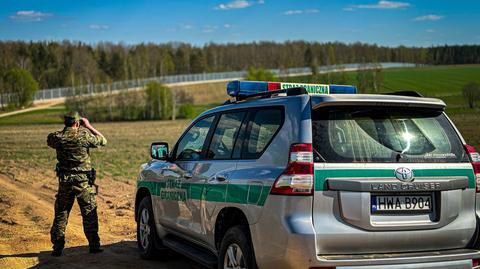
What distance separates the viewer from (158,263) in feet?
25.3

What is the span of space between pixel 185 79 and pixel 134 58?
91.7ft

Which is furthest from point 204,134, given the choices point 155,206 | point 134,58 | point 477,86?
point 134,58

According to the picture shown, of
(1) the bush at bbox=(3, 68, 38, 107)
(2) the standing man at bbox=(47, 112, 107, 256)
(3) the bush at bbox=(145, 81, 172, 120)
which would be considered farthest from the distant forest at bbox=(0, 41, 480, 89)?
(2) the standing man at bbox=(47, 112, 107, 256)

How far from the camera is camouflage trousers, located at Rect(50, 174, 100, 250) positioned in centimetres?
817

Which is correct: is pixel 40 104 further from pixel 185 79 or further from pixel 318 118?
pixel 318 118

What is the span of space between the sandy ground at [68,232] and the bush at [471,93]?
9078 mm

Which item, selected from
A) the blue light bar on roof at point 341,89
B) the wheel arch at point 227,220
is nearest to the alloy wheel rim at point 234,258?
the wheel arch at point 227,220

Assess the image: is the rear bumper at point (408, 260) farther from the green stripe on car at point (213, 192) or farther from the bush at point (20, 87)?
the bush at point (20, 87)

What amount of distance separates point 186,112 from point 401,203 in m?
77.0

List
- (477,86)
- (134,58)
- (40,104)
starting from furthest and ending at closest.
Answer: (134,58), (40,104), (477,86)

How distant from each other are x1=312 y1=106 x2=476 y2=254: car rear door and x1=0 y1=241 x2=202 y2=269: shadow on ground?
10.5 ft

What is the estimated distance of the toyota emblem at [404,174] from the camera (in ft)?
15.6

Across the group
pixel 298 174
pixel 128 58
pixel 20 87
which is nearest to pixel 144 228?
pixel 298 174

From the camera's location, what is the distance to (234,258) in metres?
5.35
